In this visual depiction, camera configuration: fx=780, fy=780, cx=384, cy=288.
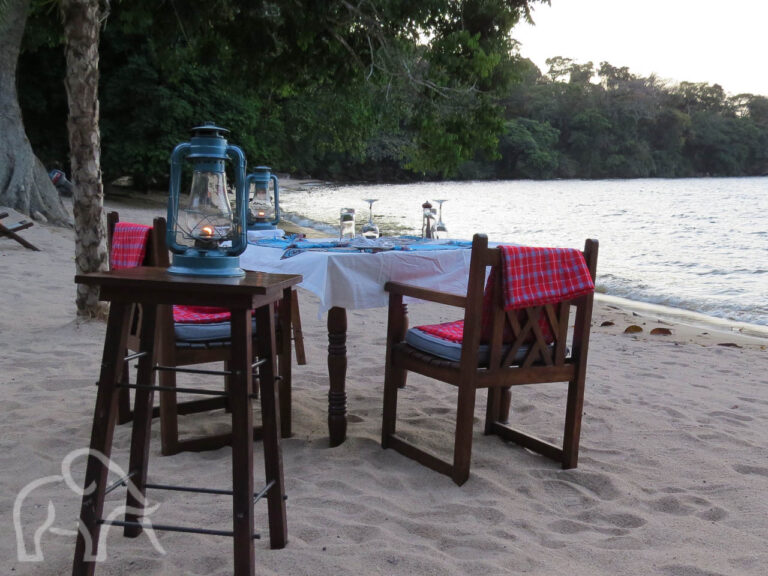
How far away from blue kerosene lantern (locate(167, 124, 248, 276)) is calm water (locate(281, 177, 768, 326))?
30.6 feet

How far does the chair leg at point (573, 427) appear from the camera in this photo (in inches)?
135

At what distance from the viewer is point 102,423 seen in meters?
2.24

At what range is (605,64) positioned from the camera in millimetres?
90312

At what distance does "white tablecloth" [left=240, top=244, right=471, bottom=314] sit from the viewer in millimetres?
3357

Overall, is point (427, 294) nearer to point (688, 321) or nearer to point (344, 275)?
point (344, 275)

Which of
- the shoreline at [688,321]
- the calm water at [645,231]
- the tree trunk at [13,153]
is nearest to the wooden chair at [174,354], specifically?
the shoreline at [688,321]

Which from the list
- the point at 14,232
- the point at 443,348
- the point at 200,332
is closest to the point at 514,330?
the point at 443,348

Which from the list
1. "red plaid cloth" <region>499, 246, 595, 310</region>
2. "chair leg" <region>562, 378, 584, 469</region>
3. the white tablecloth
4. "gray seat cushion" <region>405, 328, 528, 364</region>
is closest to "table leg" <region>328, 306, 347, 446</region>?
the white tablecloth

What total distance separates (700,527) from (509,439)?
114 cm

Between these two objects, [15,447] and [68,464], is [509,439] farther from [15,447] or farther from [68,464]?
[15,447]

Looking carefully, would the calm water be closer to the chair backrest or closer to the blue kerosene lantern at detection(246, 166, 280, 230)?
the blue kerosene lantern at detection(246, 166, 280, 230)

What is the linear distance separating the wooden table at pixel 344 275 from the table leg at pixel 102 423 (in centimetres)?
116

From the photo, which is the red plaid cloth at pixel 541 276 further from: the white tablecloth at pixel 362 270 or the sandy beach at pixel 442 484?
the sandy beach at pixel 442 484

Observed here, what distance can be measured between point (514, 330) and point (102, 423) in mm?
1702
